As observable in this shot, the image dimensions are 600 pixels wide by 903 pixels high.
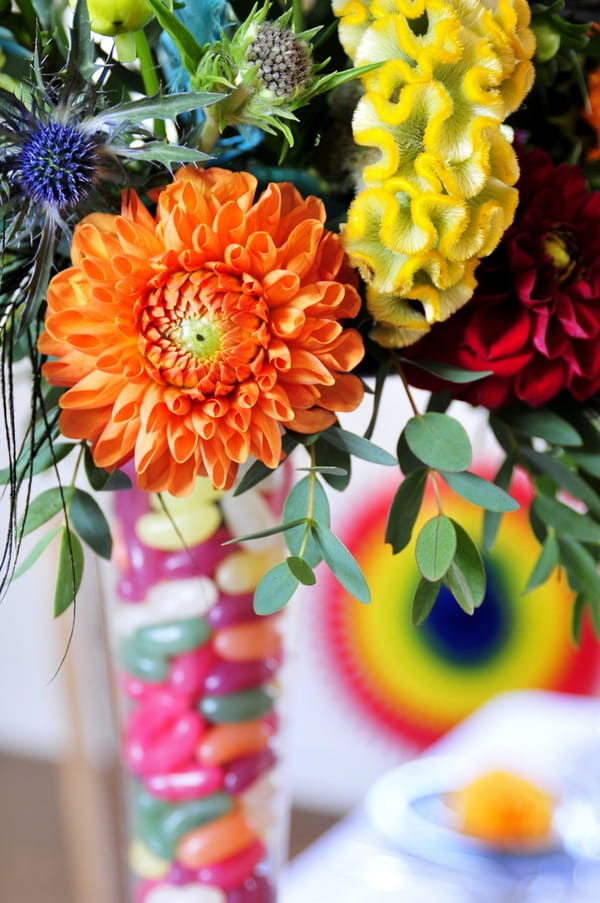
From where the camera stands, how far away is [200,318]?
300 mm

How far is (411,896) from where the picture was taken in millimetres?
617

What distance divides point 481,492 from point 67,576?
0.16 metres

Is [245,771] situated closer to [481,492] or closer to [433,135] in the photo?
[481,492]

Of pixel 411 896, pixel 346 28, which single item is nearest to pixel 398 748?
pixel 411 896

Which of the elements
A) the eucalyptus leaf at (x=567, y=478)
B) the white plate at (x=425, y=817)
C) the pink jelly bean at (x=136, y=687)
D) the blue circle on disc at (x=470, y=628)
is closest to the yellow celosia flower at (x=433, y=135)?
the eucalyptus leaf at (x=567, y=478)

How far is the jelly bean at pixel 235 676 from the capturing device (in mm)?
449

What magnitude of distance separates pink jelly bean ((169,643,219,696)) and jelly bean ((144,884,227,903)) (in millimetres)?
102

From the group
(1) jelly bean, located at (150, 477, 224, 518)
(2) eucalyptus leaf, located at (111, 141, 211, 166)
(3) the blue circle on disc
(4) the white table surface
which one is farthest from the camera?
(3) the blue circle on disc

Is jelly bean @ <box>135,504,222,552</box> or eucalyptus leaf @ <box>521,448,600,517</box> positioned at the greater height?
jelly bean @ <box>135,504,222,552</box>

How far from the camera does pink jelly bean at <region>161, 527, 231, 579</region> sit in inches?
16.8

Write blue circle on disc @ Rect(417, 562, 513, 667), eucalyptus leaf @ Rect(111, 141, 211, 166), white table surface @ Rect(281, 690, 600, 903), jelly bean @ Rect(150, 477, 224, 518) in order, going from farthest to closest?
1. blue circle on disc @ Rect(417, 562, 513, 667)
2. white table surface @ Rect(281, 690, 600, 903)
3. jelly bean @ Rect(150, 477, 224, 518)
4. eucalyptus leaf @ Rect(111, 141, 211, 166)

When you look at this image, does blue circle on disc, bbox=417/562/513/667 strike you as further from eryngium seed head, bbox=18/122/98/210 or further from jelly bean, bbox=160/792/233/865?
eryngium seed head, bbox=18/122/98/210

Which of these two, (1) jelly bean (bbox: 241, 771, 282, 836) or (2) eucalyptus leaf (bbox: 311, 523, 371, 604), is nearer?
(2) eucalyptus leaf (bbox: 311, 523, 371, 604)

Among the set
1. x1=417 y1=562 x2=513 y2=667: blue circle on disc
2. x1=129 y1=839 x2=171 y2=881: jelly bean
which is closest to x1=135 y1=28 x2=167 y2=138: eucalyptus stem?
x1=129 y1=839 x2=171 y2=881: jelly bean
